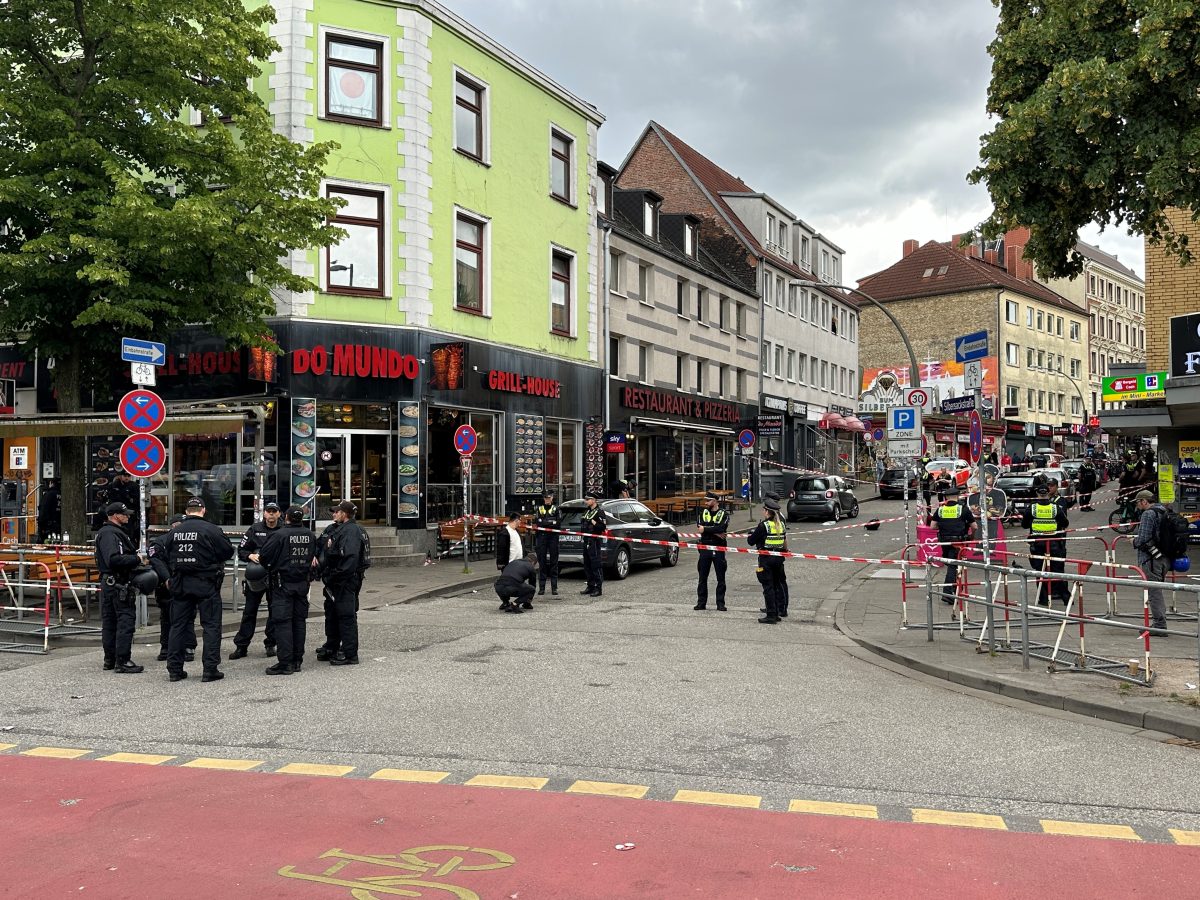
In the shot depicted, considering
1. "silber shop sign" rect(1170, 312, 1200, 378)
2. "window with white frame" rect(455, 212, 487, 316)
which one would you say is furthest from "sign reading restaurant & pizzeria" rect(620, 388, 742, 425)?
"silber shop sign" rect(1170, 312, 1200, 378)

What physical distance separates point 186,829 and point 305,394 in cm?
1609

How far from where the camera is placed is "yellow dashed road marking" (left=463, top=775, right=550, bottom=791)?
618 cm

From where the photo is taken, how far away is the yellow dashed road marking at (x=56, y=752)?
23.1ft

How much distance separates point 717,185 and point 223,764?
139ft

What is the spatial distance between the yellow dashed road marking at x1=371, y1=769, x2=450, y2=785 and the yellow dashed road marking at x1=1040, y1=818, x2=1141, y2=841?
3454mm

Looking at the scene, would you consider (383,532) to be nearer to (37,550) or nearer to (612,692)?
(37,550)

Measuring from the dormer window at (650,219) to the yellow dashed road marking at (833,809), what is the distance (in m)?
29.7

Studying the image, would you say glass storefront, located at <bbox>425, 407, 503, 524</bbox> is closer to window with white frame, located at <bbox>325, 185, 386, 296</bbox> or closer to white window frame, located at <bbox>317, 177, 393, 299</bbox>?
white window frame, located at <bbox>317, 177, 393, 299</bbox>

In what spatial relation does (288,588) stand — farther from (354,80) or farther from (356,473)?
(354,80)

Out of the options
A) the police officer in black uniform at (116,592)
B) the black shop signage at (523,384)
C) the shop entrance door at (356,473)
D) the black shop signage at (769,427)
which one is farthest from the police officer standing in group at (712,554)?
the black shop signage at (769,427)

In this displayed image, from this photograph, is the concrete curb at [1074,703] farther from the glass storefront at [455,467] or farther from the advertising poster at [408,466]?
the glass storefront at [455,467]

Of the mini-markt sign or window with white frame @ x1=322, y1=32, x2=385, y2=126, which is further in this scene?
window with white frame @ x1=322, y1=32, x2=385, y2=126

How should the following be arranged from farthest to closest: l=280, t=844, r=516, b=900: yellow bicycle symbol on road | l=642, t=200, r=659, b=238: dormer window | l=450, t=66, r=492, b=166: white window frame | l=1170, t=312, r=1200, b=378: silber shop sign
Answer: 1. l=642, t=200, r=659, b=238: dormer window
2. l=450, t=66, r=492, b=166: white window frame
3. l=1170, t=312, r=1200, b=378: silber shop sign
4. l=280, t=844, r=516, b=900: yellow bicycle symbol on road

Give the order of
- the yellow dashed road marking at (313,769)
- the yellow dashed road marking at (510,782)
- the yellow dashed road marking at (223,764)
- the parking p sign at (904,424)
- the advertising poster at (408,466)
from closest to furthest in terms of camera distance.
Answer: the yellow dashed road marking at (510,782) → the yellow dashed road marking at (313,769) → the yellow dashed road marking at (223,764) → the parking p sign at (904,424) → the advertising poster at (408,466)
